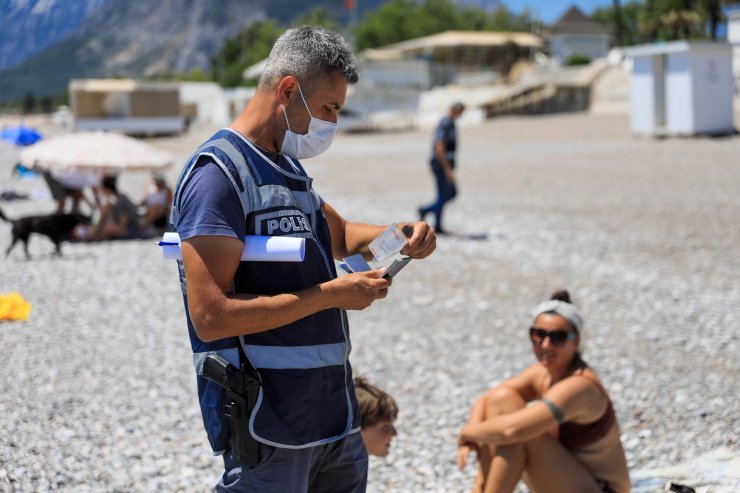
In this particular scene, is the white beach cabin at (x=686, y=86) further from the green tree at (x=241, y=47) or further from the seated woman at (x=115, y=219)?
the green tree at (x=241, y=47)

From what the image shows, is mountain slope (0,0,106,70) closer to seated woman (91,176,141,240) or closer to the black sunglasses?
the black sunglasses

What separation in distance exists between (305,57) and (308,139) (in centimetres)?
22

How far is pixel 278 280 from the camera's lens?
2322mm

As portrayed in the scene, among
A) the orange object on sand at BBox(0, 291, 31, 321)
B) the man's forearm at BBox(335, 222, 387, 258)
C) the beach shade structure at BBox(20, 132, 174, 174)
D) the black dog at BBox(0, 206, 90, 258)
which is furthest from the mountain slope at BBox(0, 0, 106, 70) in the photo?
the beach shade structure at BBox(20, 132, 174, 174)

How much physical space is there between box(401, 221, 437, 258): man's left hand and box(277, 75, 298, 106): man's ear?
48 cm

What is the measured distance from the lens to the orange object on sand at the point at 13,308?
24.9ft

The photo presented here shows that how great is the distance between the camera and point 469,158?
26.4m

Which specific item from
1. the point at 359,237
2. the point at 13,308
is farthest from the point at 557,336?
the point at 13,308

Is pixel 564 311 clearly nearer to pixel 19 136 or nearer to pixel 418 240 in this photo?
pixel 418 240

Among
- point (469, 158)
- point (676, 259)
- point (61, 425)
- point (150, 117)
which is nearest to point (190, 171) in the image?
point (61, 425)

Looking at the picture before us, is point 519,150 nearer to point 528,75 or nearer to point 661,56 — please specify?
point 661,56

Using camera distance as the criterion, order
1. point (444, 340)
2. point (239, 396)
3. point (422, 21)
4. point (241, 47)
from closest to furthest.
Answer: point (239, 396), point (444, 340), point (422, 21), point (241, 47)

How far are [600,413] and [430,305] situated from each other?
470 centimetres

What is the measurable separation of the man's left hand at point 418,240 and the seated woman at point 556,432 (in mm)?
1519
